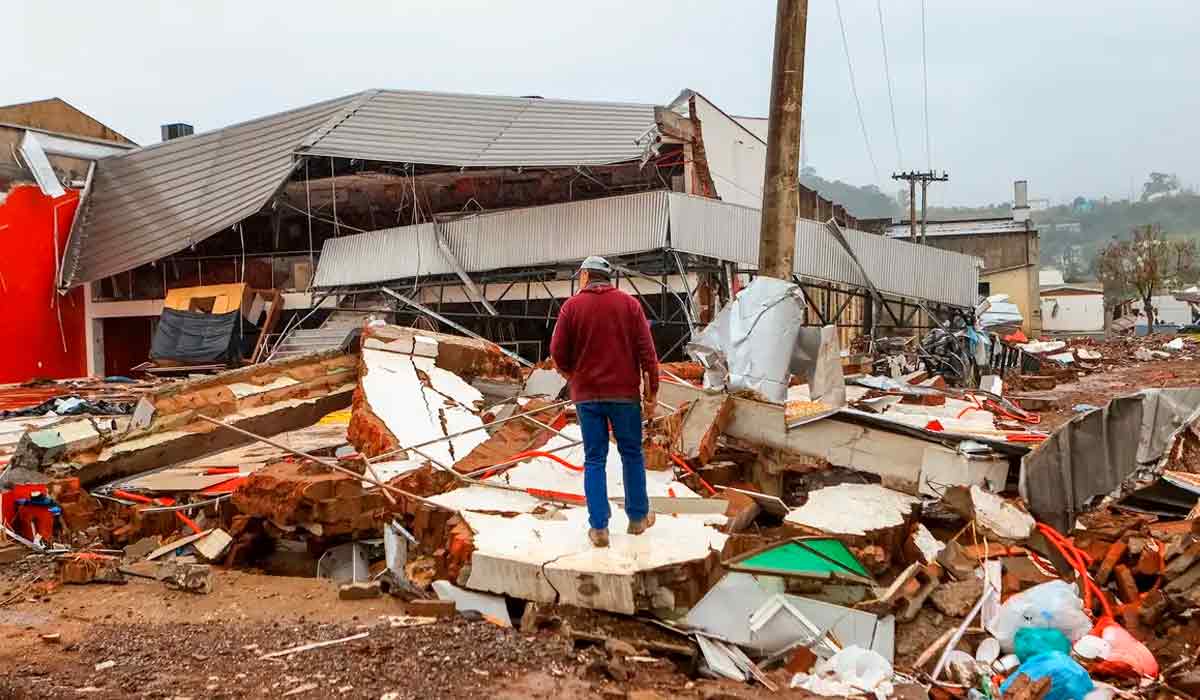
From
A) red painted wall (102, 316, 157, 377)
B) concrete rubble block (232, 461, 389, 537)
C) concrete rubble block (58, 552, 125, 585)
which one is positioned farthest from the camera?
red painted wall (102, 316, 157, 377)

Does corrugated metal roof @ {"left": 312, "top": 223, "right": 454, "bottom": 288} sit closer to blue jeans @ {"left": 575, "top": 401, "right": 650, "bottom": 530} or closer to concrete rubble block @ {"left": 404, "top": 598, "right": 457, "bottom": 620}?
blue jeans @ {"left": 575, "top": 401, "right": 650, "bottom": 530}

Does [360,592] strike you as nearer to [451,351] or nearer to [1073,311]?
[451,351]

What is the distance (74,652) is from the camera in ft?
13.9

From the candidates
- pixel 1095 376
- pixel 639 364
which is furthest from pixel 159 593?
pixel 1095 376

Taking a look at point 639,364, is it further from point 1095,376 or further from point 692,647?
point 1095,376

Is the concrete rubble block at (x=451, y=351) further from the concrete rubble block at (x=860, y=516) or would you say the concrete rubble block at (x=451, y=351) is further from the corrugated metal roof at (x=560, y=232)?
the corrugated metal roof at (x=560, y=232)

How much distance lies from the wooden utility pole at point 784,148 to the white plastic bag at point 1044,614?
528 cm

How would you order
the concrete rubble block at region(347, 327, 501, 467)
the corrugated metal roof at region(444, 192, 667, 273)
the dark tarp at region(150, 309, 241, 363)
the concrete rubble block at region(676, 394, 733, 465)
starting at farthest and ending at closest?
the dark tarp at region(150, 309, 241, 363)
the corrugated metal roof at region(444, 192, 667, 273)
the concrete rubble block at region(347, 327, 501, 467)
the concrete rubble block at region(676, 394, 733, 465)

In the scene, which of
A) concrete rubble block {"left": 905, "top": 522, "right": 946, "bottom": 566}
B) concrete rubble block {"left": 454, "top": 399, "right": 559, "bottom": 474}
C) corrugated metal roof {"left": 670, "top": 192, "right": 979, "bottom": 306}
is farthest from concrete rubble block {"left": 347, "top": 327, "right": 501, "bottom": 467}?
corrugated metal roof {"left": 670, "top": 192, "right": 979, "bottom": 306}

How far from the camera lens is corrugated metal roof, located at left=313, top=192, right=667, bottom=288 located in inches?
639

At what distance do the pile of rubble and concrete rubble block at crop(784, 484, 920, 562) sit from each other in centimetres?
3

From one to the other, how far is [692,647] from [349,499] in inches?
110

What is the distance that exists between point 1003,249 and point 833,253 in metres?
34.3

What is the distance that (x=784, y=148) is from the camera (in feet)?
31.1
